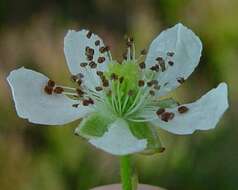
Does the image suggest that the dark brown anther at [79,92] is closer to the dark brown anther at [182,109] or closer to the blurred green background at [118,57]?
the dark brown anther at [182,109]

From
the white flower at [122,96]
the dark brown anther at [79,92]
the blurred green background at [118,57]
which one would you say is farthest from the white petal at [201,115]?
the blurred green background at [118,57]

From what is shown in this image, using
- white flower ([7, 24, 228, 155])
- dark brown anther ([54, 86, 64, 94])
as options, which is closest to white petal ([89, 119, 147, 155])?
white flower ([7, 24, 228, 155])

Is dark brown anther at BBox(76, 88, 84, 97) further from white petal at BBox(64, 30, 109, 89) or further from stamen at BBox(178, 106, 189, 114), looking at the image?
stamen at BBox(178, 106, 189, 114)

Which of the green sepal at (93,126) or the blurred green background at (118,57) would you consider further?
the blurred green background at (118,57)

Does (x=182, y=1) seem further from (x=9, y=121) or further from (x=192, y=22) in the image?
(x=9, y=121)

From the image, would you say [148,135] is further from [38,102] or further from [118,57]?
[118,57]

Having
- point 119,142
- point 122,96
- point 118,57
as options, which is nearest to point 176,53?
point 122,96

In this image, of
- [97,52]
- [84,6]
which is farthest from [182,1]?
[97,52]
